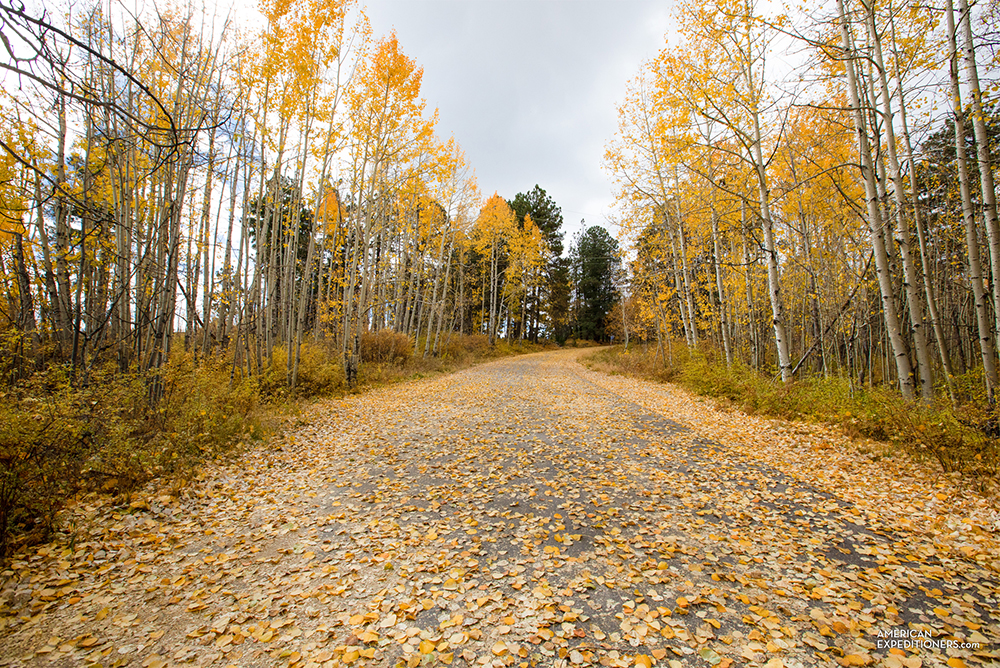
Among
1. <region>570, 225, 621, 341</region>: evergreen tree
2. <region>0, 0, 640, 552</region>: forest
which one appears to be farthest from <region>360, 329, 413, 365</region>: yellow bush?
<region>570, 225, 621, 341</region>: evergreen tree

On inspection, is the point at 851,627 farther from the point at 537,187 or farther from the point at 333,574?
the point at 537,187

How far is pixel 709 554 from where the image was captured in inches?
125

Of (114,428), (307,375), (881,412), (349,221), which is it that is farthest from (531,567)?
(349,221)

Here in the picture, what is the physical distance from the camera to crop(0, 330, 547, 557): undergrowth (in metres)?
3.34

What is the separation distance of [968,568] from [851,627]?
1332 millimetres

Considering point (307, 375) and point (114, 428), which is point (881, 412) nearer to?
point (114, 428)

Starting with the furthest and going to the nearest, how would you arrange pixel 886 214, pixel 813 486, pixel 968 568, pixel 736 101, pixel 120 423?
pixel 736 101
pixel 886 214
pixel 120 423
pixel 813 486
pixel 968 568

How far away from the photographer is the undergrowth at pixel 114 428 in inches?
131

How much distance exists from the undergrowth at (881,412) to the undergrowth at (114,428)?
8.37 meters

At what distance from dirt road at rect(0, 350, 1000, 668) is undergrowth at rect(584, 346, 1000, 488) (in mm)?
407

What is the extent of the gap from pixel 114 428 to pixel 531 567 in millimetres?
4817

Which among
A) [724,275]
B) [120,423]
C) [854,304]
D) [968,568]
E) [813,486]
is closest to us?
[968,568]

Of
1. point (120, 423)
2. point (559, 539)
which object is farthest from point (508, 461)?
point (120, 423)

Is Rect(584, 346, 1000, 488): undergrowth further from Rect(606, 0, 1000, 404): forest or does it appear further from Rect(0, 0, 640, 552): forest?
Rect(0, 0, 640, 552): forest
